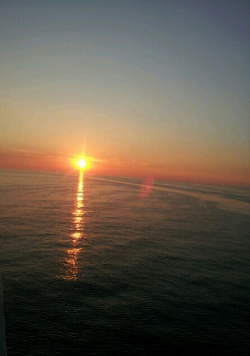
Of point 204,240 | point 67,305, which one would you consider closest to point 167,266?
point 67,305

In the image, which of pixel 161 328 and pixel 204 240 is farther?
pixel 204 240

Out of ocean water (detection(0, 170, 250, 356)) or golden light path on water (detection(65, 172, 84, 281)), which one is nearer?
ocean water (detection(0, 170, 250, 356))

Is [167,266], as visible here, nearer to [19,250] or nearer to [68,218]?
[19,250]

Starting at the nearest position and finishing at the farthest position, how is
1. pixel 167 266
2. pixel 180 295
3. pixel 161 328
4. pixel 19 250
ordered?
pixel 161 328
pixel 180 295
pixel 167 266
pixel 19 250

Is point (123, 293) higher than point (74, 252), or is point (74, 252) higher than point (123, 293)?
point (74, 252)

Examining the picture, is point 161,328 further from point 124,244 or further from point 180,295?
point 124,244

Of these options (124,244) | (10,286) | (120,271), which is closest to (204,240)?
(124,244)

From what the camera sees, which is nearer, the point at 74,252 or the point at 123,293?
the point at 123,293

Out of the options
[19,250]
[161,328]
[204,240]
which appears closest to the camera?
[161,328]

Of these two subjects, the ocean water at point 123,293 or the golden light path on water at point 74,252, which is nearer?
the ocean water at point 123,293
